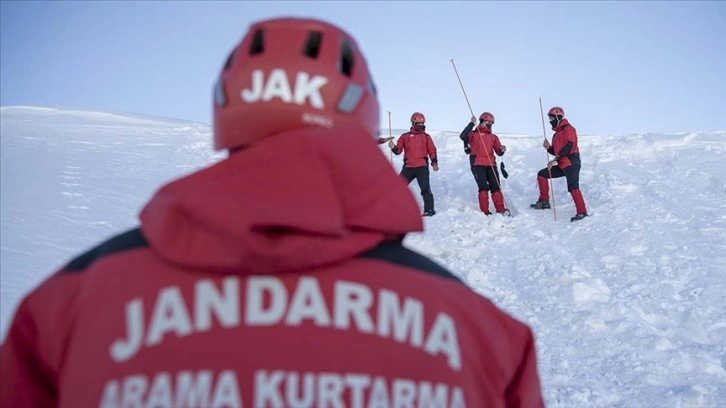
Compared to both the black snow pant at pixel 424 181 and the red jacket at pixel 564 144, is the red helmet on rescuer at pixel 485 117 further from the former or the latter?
the black snow pant at pixel 424 181

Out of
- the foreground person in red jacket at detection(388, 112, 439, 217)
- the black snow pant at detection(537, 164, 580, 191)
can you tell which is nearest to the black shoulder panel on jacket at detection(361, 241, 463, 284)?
the black snow pant at detection(537, 164, 580, 191)

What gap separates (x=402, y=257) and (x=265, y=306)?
305 millimetres

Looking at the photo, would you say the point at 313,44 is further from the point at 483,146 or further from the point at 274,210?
the point at 483,146

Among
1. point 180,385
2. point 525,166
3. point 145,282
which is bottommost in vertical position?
point 525,166

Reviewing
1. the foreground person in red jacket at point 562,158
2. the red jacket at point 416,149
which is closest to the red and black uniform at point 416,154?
the red jacket at point 416,149

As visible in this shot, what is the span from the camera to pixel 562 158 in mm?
11297

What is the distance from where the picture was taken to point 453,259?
8.46m

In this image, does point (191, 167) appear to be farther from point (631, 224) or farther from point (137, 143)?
point (631, 224)

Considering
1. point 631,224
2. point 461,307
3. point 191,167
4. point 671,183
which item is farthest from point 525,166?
point 461,307

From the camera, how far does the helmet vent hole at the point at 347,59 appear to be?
5.57 feet

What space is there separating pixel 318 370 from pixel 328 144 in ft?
1.37

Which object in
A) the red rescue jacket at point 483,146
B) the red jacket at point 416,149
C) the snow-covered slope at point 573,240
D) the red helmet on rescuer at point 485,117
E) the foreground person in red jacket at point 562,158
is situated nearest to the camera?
the snow-covered slope at point 573,240

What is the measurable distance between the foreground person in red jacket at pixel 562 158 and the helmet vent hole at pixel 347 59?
946 cm

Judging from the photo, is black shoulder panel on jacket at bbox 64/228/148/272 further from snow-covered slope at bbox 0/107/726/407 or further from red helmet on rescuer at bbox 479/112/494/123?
red helmet on rescuer at bbox 479/112/494/123
